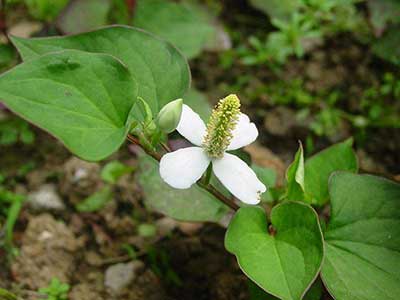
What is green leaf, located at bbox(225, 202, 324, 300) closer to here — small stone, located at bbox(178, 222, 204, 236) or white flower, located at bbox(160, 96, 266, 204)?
white flower, located at bbox(160, 96, 266, 204)

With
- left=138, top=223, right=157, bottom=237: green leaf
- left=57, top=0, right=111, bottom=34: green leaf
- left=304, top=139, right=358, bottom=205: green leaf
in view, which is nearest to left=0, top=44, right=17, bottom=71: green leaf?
left=57, top=0, right=111, bottom=34: green leaf

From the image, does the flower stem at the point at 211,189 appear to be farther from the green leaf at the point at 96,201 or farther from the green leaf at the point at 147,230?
the green leaf at the point at 96,201

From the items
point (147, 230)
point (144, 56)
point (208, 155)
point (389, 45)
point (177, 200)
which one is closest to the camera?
point (208, 155)

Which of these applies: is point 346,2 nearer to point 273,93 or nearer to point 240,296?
point 273,93

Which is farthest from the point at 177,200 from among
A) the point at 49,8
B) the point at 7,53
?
the point at 49,8

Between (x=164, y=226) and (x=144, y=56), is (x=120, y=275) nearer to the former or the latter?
(x=164, y=226)
